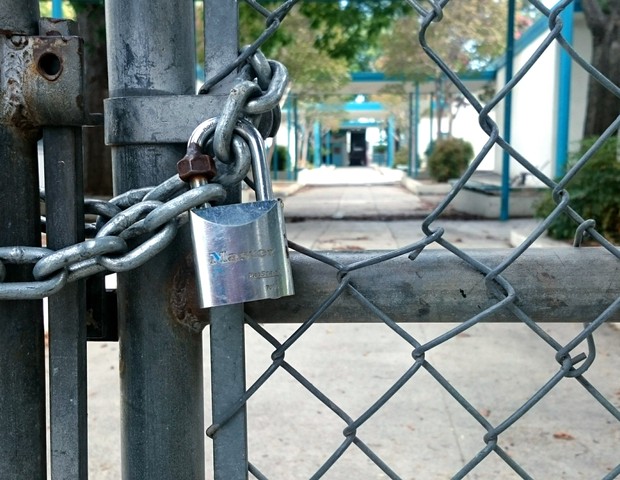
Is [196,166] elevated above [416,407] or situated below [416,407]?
above

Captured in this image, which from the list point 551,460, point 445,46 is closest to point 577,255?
point 551,460

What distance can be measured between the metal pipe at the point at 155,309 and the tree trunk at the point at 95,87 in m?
8.53

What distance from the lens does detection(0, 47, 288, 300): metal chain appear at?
30.5 inches

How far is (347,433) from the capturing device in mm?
990

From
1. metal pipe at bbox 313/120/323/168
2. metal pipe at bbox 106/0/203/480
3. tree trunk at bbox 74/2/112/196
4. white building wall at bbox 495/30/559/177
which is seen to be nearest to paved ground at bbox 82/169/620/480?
metal pipe at bbox 106/0/203/480

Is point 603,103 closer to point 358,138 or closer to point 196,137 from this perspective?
point 196,137

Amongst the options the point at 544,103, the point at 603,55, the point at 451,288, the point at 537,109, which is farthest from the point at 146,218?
the point at 537,109

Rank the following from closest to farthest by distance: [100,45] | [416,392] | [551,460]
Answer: [551,460] < [416,392] < [100,45]

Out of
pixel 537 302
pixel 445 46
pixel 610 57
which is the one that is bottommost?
pixel 537 302

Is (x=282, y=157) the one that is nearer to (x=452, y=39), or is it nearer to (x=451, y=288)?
(x=452, y=39)

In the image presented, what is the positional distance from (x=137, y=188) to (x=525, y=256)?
47 cm

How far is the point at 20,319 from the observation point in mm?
883

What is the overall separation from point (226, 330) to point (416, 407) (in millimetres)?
2576

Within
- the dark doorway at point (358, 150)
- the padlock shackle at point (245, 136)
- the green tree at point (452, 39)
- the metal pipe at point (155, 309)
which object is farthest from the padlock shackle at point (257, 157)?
the dark doorway at point (358, 150)
